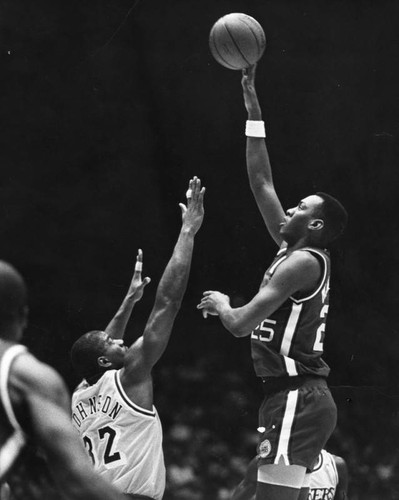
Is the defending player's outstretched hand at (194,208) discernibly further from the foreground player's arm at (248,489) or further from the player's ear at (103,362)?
the foreground player's arm at (248,489)

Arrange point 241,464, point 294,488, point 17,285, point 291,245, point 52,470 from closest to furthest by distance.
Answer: point 52,470 → point 17,285 → point 294,488 → point 291,245 → point 241,464

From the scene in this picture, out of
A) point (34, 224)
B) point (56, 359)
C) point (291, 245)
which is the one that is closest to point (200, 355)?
point (56, 359)

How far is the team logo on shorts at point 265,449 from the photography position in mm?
4926

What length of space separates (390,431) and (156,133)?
10.0 ft

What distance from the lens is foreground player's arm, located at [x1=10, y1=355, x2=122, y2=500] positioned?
258 cm

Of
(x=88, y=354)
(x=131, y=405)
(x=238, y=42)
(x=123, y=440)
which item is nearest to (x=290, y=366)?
(x=131, y=405)

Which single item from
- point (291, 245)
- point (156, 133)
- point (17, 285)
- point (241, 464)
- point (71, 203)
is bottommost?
point (241, 464)

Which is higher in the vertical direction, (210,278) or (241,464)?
(210,278)

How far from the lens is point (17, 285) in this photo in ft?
9.14

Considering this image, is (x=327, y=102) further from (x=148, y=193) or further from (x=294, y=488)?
(x=294, y=488)

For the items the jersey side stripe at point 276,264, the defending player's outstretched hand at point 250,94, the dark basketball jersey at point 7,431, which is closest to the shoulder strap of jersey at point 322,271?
the jersey side stripe at point 276,264

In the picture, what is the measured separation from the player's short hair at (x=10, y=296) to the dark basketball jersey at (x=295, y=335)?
242cm

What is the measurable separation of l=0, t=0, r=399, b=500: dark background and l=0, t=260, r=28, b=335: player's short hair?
5431 millimetres

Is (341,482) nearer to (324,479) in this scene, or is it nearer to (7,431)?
(324,479)
